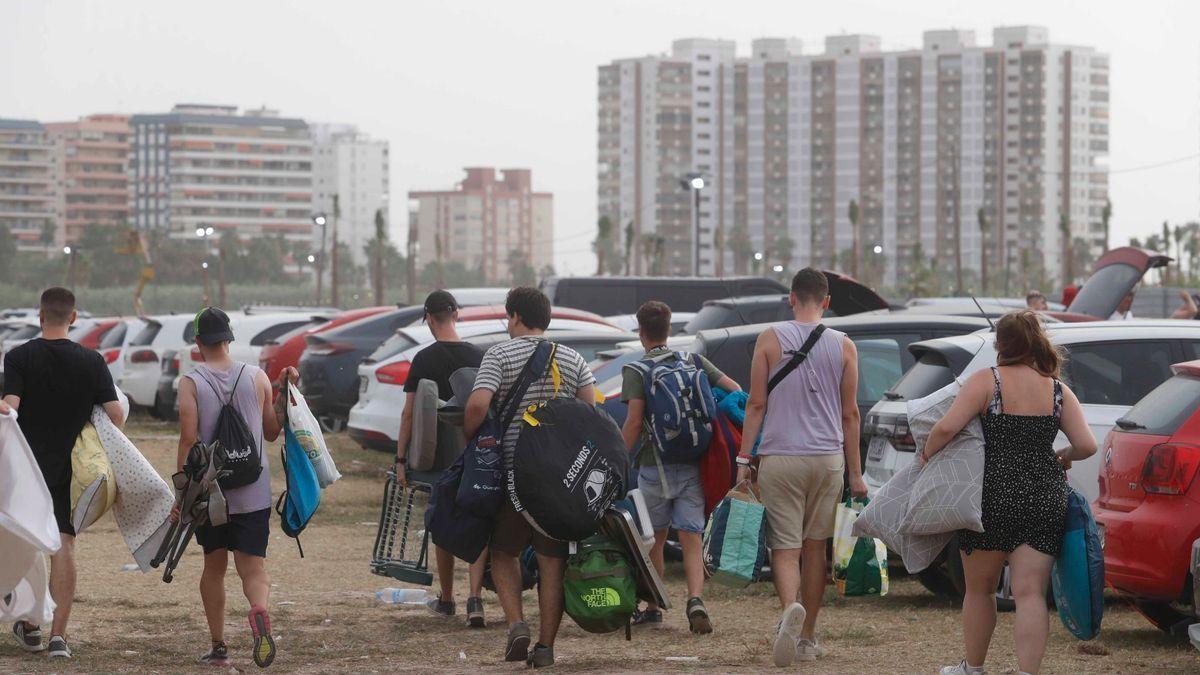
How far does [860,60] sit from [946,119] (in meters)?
9.90

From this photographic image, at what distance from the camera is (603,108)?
18950 cm

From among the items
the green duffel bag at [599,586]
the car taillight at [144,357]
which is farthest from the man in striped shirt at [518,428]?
the car taillight at [144,357]

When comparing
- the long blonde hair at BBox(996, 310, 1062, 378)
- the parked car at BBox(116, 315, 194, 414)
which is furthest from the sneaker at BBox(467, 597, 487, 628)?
the parked car at BBox(116, 315, 194, 414)

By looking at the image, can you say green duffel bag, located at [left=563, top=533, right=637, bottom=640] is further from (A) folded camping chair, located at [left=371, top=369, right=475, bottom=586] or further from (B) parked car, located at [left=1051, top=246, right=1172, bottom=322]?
(B) parked car, located at [left=1051, top=246, right=1172, bottom=322]

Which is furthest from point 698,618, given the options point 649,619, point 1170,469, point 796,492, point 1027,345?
point 1027,345

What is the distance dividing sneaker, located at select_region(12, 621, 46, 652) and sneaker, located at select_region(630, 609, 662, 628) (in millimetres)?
2898

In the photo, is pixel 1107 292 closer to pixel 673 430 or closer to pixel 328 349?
pixel 328 349

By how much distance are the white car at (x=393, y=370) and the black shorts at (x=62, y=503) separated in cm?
694

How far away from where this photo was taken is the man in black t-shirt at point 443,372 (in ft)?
30.5

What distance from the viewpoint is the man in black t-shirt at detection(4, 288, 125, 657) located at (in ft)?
26.7

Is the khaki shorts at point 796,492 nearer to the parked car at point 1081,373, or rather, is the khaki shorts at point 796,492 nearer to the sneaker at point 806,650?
the sneaker at point 806,650

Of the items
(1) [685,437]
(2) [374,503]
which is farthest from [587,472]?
(2) [374,503]

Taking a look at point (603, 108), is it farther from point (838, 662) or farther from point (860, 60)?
point (838, 662)

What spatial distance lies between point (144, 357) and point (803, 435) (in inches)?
732
